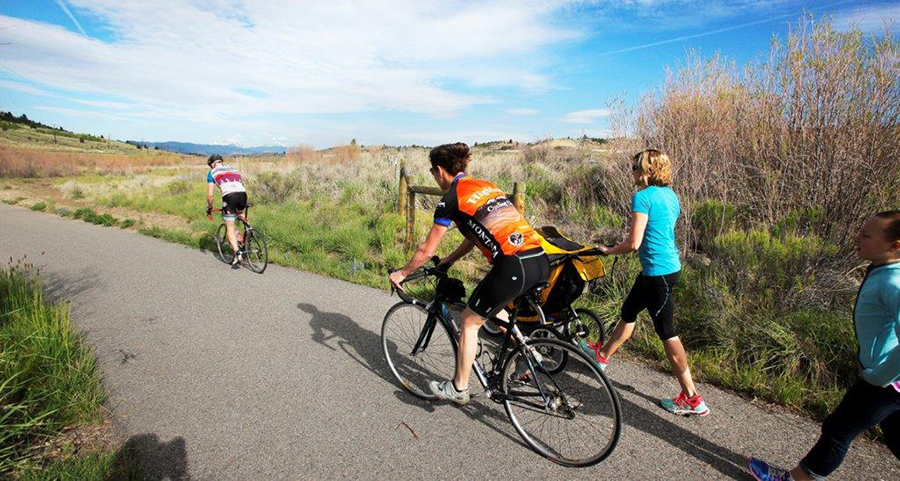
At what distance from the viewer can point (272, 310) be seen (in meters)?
5.73

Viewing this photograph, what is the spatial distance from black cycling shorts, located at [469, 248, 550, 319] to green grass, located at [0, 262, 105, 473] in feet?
10.1

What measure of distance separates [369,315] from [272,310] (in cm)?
138

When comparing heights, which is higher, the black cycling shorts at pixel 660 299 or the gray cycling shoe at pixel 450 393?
the black cycling shorts at pixel 660 299

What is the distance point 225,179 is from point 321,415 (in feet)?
19.8

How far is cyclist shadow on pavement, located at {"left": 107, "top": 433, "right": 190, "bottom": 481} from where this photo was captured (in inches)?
105

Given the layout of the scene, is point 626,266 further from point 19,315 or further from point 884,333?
point 19,315

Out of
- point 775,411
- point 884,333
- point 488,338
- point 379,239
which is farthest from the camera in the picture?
point 379,239

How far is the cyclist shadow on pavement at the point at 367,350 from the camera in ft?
11.2

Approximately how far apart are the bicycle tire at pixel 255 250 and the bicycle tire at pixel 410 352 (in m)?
4.49

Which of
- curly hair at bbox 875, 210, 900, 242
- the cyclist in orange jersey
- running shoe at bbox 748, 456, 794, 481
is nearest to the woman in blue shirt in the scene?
running shoe at bbox 748, 456, 794, 481

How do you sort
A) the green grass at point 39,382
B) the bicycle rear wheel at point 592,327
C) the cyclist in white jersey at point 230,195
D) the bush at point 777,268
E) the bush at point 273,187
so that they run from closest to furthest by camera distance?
the green grass at point 39,382
the bicycle rear wheel at point 592,327
the bush at point 777,268
the cyclist in white jersey at point 230,195
the bush at point 273,187

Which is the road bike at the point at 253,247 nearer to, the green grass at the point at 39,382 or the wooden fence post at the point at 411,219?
the wooden fence post at the point at 411,219

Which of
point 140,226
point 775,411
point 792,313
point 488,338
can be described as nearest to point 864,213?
point 792,313

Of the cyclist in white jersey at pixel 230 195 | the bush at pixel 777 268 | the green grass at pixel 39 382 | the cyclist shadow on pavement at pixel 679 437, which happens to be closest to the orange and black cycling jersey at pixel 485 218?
the cyclist shadow on pavement at pixel 679 437
